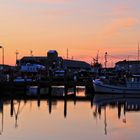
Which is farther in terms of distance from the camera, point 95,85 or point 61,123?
point 95,85

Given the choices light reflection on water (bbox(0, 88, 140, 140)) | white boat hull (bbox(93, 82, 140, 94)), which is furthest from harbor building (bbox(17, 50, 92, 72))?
light reflection on water (bbox(0, 88, 140, 140))

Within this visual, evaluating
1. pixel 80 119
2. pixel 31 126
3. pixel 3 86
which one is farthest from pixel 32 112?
pixel 3 86

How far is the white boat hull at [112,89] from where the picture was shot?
8088 centimetres

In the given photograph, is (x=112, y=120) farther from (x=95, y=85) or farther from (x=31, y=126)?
(x=95, y=85)

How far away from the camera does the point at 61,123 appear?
4116 centimetres

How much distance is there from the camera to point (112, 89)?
81812mm

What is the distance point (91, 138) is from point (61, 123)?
9.04 metres

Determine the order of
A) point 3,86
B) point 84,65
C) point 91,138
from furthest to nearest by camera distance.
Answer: point 84,65 < point 3,86 < point 91,138

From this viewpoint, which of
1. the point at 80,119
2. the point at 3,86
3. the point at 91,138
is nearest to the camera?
the point at 91,138

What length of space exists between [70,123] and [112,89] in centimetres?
4135

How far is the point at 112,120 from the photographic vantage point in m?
43.7

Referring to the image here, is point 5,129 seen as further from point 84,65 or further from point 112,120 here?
point 84,65

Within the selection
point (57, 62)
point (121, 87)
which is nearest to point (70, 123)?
point (121, 87)

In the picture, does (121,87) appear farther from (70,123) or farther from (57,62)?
(57,62)
